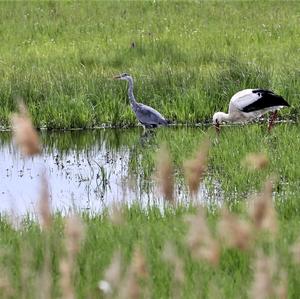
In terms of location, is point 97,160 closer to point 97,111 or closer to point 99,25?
point 97,111

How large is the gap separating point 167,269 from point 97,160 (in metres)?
6.29

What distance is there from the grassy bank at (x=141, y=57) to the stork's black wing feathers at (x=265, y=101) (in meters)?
1.56

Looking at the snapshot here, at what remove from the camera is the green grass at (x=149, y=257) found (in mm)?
4746

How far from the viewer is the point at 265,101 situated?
39.7 ft

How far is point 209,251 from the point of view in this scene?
245 centimetres

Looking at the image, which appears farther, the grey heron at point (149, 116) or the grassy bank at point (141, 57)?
the grassy bank at point (141, 57)

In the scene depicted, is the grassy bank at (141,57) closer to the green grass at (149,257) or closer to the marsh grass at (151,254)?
the marsh grass at (151,254)

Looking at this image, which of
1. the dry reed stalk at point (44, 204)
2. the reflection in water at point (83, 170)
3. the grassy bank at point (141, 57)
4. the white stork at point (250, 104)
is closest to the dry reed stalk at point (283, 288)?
the dry reed stalk at point (44, 204)

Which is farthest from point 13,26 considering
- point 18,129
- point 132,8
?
point 18,129

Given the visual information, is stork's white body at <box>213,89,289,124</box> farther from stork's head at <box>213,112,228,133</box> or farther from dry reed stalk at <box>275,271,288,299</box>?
dry reed stalk at <box>275,271,288,299</box>

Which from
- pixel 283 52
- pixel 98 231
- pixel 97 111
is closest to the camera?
pixel 98 231

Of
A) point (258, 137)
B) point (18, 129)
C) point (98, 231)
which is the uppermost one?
point (18, 129)

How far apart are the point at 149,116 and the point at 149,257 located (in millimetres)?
6993

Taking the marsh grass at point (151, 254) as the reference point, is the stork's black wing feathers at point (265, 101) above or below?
below
